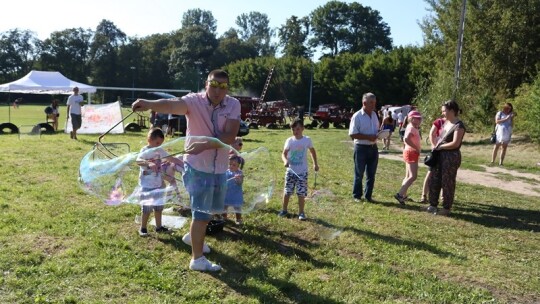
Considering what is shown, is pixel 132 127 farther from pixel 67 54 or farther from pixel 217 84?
pixel 67 54

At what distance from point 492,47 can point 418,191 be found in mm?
18731

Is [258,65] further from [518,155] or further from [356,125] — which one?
[356,125]

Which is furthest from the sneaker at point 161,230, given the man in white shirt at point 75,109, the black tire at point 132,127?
the black tire at point 132,127

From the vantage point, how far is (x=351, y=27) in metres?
89.0

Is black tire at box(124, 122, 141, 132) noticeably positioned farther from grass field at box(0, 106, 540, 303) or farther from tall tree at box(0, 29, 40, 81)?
tall tree at box(0, 29, 40, 81)

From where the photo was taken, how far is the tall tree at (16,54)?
9000 cm

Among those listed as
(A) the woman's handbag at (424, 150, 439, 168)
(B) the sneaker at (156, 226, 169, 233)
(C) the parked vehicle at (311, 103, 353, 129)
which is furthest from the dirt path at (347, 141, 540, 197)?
(C) the parked vehicle at (311, 103, 353, 129)

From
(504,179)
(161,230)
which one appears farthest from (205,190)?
(504,179)

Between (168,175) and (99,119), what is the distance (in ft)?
53.9

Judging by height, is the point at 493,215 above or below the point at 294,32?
below

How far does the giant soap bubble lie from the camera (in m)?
4.35

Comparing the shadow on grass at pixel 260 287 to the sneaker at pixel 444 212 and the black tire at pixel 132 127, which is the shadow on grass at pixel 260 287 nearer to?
the sneaker at pixel 444 212

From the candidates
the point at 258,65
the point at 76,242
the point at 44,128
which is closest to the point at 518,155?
the point at 76,242

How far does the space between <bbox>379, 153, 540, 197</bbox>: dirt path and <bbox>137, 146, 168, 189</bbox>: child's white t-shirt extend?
7986 mm
